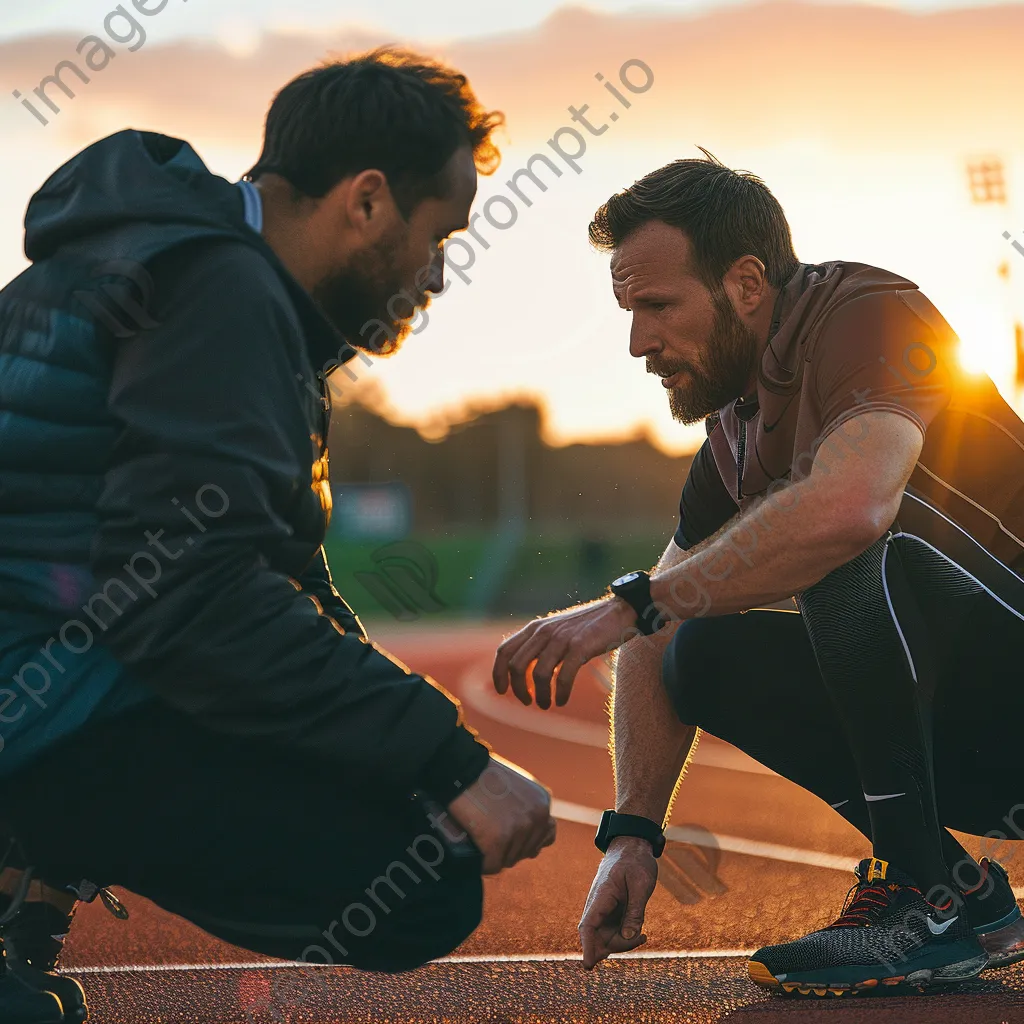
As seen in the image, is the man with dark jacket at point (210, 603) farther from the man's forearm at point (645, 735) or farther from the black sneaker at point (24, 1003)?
the man's forearm at point (645, 735)

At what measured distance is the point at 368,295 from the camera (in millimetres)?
1931

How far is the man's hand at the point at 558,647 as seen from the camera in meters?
2.07

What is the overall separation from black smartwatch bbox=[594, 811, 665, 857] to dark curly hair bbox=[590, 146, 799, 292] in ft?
4.07

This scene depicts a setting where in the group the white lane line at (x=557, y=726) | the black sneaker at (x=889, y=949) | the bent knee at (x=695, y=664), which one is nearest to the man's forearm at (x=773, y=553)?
the bent knee at (x=695, y=664)

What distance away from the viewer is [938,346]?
261 cm

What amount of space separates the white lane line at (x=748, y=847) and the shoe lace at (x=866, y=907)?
1.87 m

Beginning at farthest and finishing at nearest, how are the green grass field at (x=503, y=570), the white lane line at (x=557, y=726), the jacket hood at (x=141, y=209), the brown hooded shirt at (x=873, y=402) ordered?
the green grass field at (x=503, y=570), the white lane line at (x=557, y=726), the brown hooded shirt at (x=873, y=402), the jacket hood at (x=141, y=209)

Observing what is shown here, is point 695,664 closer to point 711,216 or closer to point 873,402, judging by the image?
point 873,402

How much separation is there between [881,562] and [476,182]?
1129 mm

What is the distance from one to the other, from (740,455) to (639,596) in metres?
0.71

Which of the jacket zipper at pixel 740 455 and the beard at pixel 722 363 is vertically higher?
the beard at pixel 722 363

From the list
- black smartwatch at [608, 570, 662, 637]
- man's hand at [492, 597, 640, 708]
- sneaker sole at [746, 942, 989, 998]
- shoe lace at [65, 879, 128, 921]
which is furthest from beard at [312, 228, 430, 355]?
sneaker sole at [746, 942, 989, 998]

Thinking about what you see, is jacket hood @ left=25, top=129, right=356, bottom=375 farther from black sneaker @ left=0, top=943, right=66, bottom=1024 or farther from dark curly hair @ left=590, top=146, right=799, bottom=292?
dark curly hair @ left=590, top=146, right=799, bottom=292

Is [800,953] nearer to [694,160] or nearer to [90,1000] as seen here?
[90,1000]
